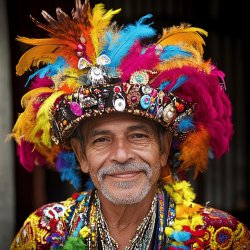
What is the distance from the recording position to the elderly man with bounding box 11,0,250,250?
310 centimetres

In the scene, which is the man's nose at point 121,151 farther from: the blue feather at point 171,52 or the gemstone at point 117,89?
the blue feather at point 171,52

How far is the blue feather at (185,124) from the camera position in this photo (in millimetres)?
3199

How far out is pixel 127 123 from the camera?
3141mm

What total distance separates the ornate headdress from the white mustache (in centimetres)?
24

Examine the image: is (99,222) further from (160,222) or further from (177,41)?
(177,41)

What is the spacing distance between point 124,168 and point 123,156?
64 millimetres

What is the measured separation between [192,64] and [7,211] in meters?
2.14

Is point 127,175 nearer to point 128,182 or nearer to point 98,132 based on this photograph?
point 128,182

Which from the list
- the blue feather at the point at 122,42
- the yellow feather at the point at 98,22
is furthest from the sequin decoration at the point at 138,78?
the yellow feather at the point at 98,22

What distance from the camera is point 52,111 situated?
3203 mm

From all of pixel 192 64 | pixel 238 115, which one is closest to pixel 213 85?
pixel 192 64

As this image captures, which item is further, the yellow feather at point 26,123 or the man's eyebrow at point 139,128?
the yellow feather at point 26,123

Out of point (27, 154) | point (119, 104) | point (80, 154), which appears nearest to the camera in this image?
point (119, 104)

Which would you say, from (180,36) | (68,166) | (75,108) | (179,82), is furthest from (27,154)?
(180,36)
